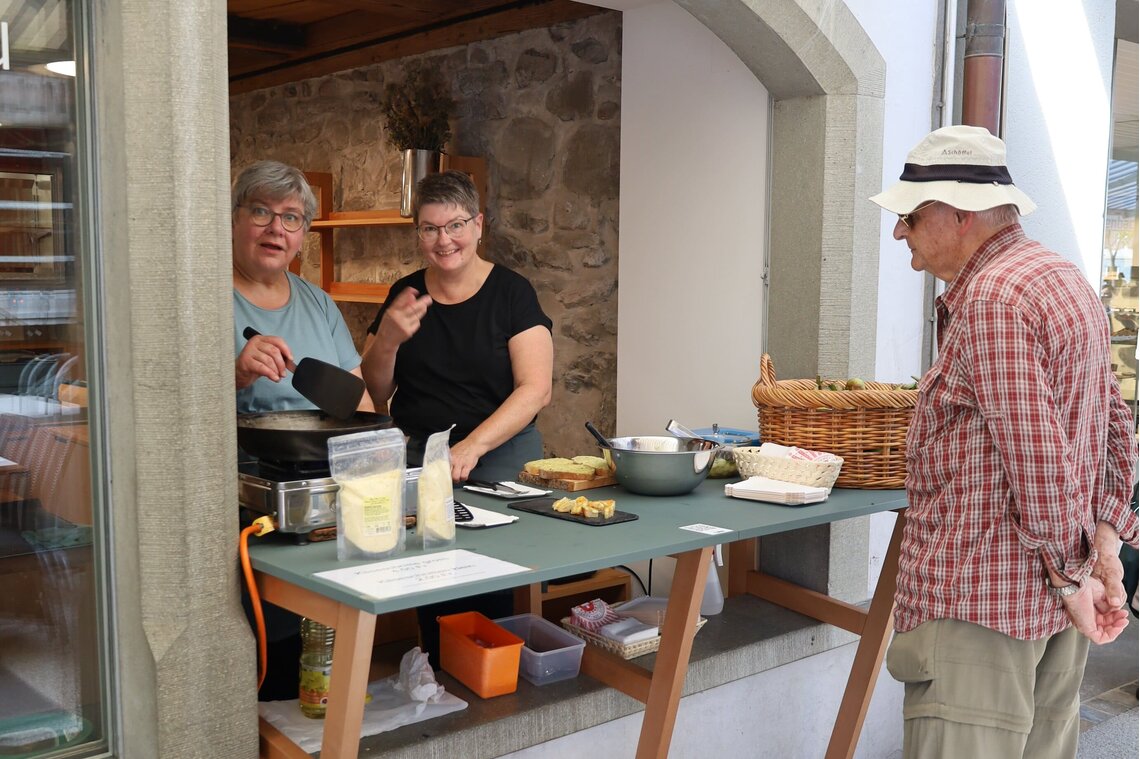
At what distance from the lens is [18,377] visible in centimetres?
206

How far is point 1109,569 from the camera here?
2.26 m

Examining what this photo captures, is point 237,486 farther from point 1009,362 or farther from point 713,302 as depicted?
point 713,302

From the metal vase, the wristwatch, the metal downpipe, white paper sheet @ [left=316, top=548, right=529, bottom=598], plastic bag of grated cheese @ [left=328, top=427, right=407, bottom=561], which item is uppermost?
the metal downpipe

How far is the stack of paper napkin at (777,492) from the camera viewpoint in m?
2.79

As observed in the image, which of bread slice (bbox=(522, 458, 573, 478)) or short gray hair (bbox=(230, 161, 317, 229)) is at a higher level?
short gray hair (bbox=(230, 161, 317, 229))

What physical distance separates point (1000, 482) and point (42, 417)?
1846 millimetres

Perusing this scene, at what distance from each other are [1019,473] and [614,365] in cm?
278

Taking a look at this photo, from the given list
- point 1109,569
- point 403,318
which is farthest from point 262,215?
point 1109,569

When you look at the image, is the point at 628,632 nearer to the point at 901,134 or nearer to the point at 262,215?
the point at 262,215

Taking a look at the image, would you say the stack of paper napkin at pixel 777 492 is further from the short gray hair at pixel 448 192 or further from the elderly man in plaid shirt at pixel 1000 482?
the short gray hair at pixel 448 192

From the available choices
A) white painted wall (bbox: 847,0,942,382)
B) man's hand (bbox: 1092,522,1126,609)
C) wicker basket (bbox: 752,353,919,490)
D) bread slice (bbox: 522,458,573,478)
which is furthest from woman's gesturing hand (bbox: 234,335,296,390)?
white painted wall (bbox: 847,0,942,382)

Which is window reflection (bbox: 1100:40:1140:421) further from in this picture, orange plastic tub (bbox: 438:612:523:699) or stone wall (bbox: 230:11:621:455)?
orange plastic tub (bbox: 438:612:523:699)

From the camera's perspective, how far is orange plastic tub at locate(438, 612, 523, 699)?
8.96ft

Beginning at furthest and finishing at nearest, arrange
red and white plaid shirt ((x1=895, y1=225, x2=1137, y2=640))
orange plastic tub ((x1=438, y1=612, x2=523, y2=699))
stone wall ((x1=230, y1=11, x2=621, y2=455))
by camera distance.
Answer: stone wall ((x1=230, y1=11, x2=621, y2=455)), orange plastic tub ((x1=438, y1=612, x2=523, y2=699)), red and white plaid shirt ((x1=895, y1=225, x2=1137, y2=640))
